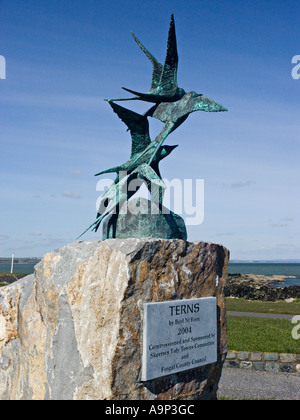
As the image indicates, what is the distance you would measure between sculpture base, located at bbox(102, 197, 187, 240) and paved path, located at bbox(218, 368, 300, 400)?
12.1ft

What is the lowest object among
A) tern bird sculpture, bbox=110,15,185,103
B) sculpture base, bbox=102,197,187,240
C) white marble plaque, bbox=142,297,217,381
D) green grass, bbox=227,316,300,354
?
green grass, bbox=227,316,300,354

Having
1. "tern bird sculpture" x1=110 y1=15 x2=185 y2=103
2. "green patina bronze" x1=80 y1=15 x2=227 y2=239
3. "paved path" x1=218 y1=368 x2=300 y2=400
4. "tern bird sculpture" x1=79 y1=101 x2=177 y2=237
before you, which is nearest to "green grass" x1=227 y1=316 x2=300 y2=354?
"paved path" x1=218 y1=368 x2=300 y2=400

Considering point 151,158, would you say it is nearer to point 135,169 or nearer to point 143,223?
point 135,169

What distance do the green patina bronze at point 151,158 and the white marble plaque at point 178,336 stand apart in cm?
110

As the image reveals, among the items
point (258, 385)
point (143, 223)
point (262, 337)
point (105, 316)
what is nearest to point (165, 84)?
point (143, 223)

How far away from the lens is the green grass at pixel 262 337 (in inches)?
397

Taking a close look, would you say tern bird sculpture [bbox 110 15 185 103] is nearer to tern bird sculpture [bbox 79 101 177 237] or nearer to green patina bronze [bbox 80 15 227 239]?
green patina bronze [bbox 80 15 227 239]

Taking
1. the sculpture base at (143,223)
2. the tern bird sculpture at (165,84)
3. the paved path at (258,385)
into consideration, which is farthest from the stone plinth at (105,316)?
the paved path at (258,385)

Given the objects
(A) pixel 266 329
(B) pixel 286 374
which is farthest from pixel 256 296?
(B) pixel 286 374

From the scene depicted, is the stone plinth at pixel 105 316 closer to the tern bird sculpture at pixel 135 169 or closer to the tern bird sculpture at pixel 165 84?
the tern bird sculpture at pixel 135 169

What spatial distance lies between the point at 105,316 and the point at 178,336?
0.96 meters

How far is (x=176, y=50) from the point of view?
649cm

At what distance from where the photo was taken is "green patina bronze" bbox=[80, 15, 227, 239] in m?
6.15

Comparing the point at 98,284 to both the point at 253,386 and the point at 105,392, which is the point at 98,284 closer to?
the point at 105,392
